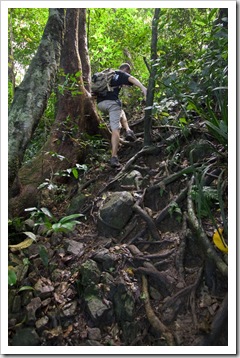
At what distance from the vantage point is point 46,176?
167 inches

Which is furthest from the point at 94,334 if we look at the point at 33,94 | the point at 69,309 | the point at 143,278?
the point at 33,94

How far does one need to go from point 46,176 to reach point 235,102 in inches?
115

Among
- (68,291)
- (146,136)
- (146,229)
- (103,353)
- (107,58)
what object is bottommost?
(103,353)

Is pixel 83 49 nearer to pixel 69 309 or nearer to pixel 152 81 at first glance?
pixel 152 81

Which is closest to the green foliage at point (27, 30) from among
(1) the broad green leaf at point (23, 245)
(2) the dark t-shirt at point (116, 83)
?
(2) the dark t-shirt at point (116, 83)

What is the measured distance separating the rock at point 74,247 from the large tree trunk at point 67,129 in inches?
39.8

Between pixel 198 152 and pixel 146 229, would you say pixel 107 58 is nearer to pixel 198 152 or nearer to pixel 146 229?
pixel 198 152

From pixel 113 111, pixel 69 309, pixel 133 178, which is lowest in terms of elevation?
pixel 69 309

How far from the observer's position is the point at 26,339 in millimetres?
2270

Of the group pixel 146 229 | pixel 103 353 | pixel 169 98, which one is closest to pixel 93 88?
pixel 169 98

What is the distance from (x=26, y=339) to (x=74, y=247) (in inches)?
42.0

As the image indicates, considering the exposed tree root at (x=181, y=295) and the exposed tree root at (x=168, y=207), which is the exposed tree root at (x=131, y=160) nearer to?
the exposed tree root at (x=168, y=207)

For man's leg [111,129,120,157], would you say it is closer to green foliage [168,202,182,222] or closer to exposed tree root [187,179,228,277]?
green foliage [168,202,182,222]

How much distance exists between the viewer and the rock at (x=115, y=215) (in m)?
3.26
